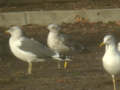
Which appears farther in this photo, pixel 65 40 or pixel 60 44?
pixel 65 40

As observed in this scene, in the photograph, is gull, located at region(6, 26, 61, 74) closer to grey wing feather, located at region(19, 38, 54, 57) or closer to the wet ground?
grey wing feather, located at region(19, 38, 54, 57)

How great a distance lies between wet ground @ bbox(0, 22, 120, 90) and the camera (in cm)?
948

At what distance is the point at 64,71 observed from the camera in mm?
11211

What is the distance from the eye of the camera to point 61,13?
17328mm

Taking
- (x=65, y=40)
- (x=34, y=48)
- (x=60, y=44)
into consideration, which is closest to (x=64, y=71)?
(x=34, y=48)

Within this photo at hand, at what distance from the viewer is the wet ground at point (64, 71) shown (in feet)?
31.1

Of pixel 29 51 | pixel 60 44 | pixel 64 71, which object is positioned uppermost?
pixel 60 44

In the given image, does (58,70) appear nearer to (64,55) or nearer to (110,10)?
(64,55)

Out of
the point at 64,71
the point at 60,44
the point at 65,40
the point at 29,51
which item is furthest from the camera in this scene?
the point at 65,40

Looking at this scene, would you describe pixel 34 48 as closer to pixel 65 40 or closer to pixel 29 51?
pixel 29 51

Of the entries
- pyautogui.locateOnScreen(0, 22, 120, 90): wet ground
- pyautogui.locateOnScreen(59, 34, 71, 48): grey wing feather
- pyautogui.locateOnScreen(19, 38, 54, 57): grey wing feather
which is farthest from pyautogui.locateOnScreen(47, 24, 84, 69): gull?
pyautogui.locateOnScreen(19, 38, 54, 57): grey wing feather

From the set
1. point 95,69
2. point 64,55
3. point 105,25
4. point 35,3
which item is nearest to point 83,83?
point 95,69

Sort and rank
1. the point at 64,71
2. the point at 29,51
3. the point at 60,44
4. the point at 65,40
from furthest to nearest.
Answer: the point at 65,40 < the point at 60,44 < the point at 64,71 < the point at 29,51

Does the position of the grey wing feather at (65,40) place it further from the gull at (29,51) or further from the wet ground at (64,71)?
the gull at (29,51)
